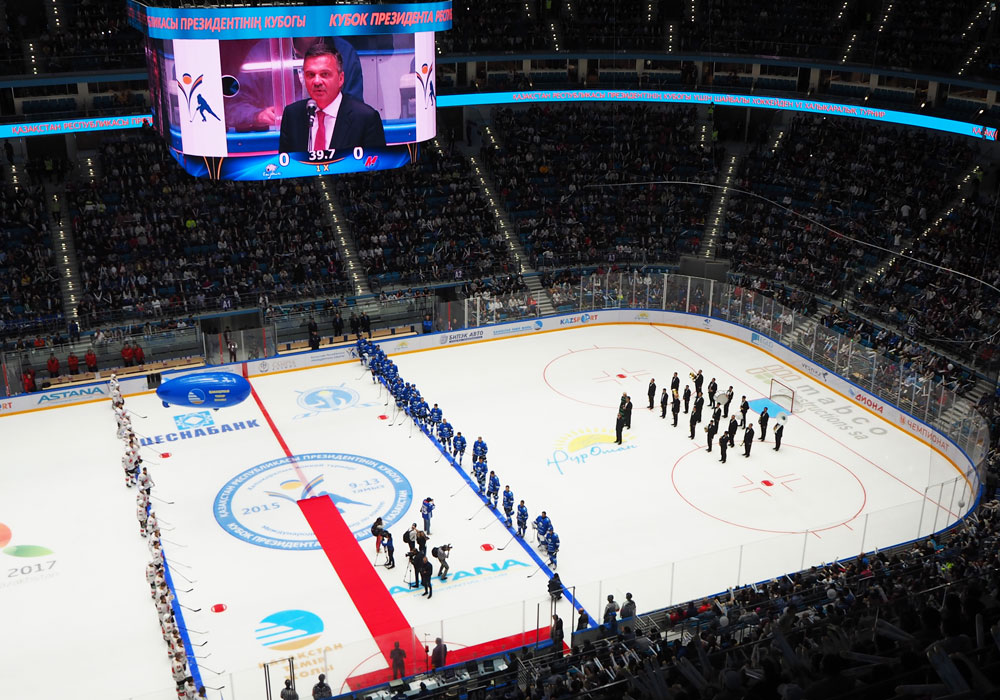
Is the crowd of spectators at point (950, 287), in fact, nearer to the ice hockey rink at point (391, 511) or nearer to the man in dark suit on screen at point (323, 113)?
the ice hockey rink at point (391, 511)

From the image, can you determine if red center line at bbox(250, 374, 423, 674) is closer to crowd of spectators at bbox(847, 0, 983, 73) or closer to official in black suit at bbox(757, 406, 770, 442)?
official in black suit at bbox(757, 406, 770, 442)

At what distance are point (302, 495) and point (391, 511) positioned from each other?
2.19 metres

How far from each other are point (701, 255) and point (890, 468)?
1327 centimetres

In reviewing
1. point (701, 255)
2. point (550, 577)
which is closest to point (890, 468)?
point (550, 577)

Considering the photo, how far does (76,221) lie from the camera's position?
33.1 meters

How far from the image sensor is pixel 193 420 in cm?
2714

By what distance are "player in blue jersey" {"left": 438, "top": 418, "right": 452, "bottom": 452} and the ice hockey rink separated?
0.43 meters

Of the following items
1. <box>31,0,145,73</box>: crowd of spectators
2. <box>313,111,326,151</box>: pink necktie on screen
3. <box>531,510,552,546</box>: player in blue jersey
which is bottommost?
<box>531,510,552,546</box>: player in blue jersey

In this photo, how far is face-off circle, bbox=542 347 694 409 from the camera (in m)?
28.9

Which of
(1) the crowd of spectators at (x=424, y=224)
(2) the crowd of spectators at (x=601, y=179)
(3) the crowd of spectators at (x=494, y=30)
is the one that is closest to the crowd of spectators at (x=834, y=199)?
(2) the crowd of spectators at (x=601, y=179)

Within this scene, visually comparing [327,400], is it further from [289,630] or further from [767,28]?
[767,28]

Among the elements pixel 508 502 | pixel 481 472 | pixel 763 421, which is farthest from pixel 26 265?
pixel 763 421

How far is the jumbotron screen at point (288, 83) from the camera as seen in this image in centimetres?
2417

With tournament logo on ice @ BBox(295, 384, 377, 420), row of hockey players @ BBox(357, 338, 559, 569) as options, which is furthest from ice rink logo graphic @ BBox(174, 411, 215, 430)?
row of hockey players @ BBox(357, 338, 559, 569)
